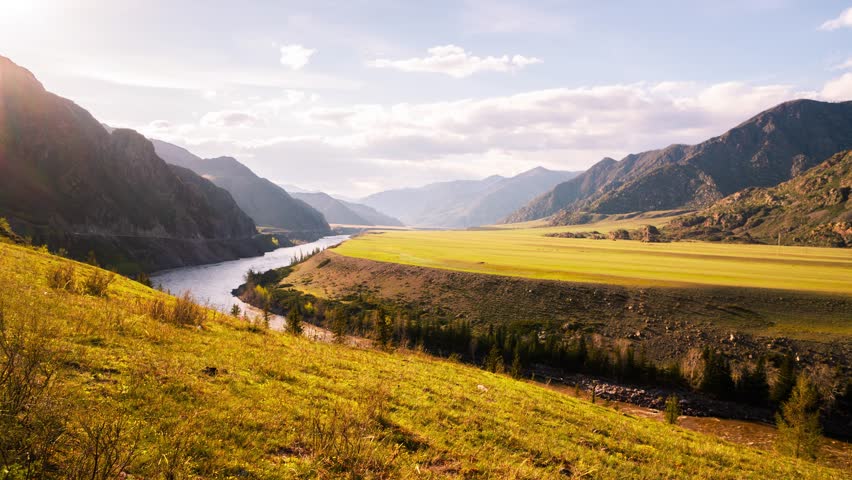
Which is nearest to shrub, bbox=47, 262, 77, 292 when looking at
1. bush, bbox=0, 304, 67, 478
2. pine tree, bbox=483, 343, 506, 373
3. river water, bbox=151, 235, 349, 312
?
bush, bbox=0, 304, 67, 478

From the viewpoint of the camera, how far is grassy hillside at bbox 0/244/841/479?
6418 millimetres

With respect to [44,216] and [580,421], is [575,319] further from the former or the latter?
[44,216]

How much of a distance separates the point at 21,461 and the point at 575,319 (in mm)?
65560

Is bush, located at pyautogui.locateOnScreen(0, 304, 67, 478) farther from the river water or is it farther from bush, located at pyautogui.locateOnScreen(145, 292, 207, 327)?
the river water

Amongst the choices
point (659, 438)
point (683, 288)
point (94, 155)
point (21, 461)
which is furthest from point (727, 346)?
point (94, 155)

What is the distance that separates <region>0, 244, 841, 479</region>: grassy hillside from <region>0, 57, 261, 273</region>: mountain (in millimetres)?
127081

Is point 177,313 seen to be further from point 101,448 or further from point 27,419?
point 101,448

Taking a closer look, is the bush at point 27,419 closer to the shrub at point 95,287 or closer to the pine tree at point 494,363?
the shrub at point 95,287

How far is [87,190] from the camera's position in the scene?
138m

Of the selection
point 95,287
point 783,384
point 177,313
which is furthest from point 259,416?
point 783,384

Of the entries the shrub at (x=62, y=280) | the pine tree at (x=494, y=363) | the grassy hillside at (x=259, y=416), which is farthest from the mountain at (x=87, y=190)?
the grassy hillside at (x=259, y=416)

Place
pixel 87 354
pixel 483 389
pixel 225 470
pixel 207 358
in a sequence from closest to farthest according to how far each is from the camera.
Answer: pixel 225 470, pixel 87 354, pixel 207 358, pixel 483 389

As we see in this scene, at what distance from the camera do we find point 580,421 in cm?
1570

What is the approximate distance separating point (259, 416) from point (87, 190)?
6951 inches
